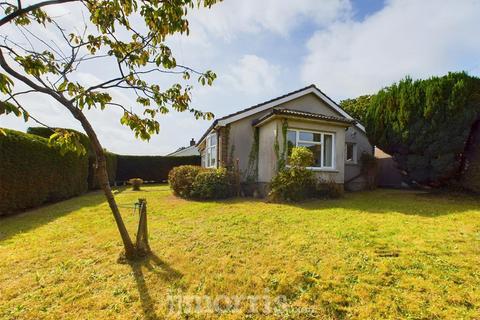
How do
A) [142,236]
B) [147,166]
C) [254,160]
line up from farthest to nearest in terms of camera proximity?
[147,166] → [254,160] → [142,236]

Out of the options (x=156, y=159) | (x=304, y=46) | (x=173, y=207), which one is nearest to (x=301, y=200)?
(x=173, y=207)

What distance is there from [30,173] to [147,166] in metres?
15.2

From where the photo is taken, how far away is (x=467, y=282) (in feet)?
13.1

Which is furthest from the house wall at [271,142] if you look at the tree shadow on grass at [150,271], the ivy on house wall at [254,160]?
the tree shadow on grass at [150,271]

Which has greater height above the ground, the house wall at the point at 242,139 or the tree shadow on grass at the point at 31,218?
the house wall at the point at 242,139

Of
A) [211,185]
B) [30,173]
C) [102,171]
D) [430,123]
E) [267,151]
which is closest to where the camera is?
[102,171]

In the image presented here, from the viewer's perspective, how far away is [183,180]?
43.0 ft

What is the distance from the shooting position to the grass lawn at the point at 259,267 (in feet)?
12.2

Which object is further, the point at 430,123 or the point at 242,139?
the point at 242,139

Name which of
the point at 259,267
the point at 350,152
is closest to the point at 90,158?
A: the point at 259,267

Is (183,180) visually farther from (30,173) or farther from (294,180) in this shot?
(30,173)

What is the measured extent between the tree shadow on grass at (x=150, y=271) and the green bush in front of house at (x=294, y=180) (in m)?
6.32

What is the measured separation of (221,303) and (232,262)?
115 centimetres

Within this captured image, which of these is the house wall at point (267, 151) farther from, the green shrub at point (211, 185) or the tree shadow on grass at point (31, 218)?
the tree shadow on grass at point (31, 218)
